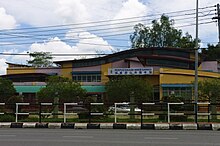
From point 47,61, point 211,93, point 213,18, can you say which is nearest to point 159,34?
point 47,61

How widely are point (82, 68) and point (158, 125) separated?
50562mm

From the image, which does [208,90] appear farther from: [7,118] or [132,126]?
[7,118]

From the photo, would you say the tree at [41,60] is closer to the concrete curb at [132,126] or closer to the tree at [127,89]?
the tree at [127,89]

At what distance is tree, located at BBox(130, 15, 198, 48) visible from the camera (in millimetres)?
79938

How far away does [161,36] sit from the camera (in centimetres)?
8069

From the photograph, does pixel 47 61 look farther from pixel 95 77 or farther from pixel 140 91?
pixel 140 91

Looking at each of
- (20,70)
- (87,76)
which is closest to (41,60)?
(20,70)

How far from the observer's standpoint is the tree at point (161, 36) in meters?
79.9

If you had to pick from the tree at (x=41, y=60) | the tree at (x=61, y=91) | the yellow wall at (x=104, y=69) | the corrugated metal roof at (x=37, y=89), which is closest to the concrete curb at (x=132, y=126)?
the tree at (x=61, y=91)

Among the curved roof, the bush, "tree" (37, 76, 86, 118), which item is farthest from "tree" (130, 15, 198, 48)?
the bush

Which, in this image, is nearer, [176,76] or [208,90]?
[208,90]

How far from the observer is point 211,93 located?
31859 millimetres

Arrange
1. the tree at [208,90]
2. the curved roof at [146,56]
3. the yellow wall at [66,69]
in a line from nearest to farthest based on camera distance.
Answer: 1. the tree at [208,90]
2. the curved roof at [146,56]
3. the yellow wall at [66,69]

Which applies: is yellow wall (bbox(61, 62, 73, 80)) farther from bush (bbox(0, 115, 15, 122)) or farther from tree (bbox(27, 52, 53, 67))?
bush (bbox(0, 115, 15, 122))
